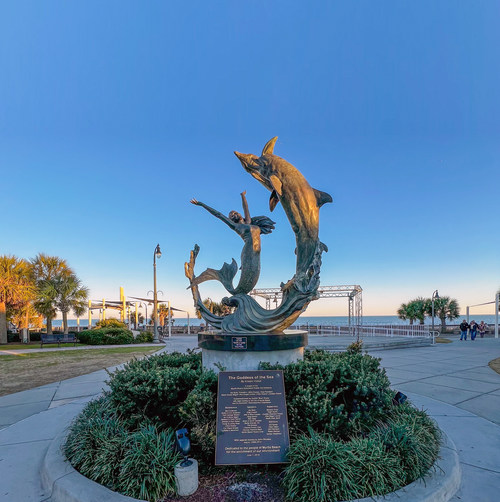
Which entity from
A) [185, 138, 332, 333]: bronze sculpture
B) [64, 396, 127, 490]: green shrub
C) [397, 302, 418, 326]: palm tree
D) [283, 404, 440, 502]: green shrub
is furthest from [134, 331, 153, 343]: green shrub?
[397, 302, 418, 326]: palm tree

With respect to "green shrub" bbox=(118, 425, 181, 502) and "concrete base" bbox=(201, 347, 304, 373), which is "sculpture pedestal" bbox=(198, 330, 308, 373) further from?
"green shrub" bbox=(118, 425, 181, 502)

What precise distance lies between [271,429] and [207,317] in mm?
2595

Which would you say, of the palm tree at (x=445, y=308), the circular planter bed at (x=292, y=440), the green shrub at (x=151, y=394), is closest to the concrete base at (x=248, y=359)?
the circular planter bed at (x=292, y=440)

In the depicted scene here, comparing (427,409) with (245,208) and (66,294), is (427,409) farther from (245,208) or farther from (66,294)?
(66,294)

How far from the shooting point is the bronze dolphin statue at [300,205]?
530cm

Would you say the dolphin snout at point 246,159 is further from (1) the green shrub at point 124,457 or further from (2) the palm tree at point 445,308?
(2) the palm tree at point 445,308

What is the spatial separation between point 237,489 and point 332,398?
1556 mm

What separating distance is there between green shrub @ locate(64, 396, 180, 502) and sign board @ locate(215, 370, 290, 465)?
23.9 inches

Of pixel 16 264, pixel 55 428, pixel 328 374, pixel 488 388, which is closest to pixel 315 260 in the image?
pixel 328 374

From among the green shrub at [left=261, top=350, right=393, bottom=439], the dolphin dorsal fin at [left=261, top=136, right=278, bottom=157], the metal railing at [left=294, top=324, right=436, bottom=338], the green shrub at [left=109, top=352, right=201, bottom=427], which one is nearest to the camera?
the green shrub at [left=261, top=350, right=393, bottom=439]

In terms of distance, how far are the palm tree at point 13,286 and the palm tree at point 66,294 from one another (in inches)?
73.1

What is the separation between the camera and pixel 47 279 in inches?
1153

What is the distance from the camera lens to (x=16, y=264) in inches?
1085

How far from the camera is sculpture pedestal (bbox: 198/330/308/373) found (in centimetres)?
496
